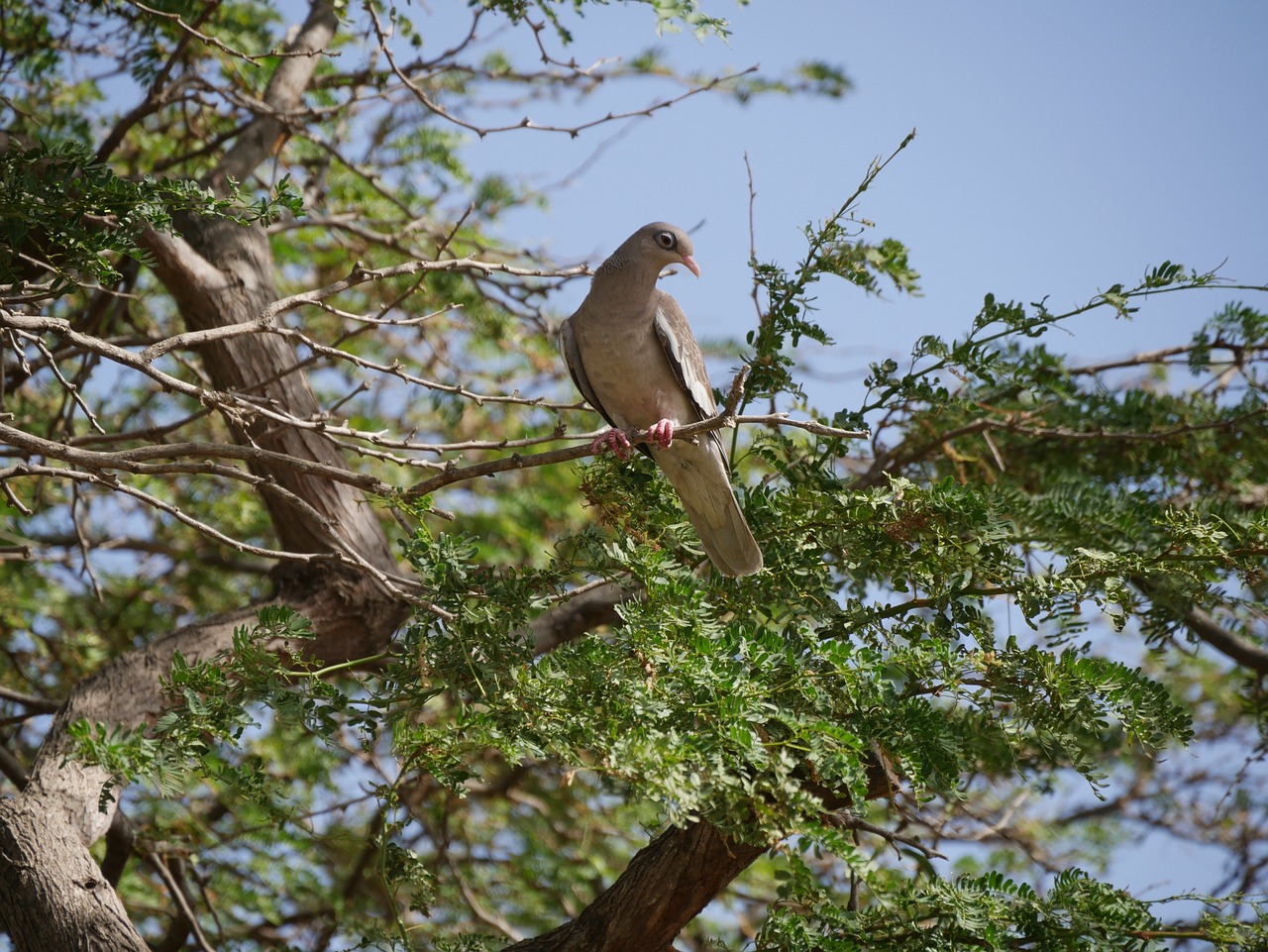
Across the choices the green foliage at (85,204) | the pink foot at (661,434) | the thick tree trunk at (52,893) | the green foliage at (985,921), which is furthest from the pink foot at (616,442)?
the thick tree trunk at (52,893)

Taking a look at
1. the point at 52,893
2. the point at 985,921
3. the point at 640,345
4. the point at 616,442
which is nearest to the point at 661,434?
the point at 616,442

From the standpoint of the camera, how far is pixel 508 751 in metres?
2.30

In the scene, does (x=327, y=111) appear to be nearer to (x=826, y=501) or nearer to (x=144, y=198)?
(x=144, y=198)

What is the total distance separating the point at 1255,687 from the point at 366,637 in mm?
3238

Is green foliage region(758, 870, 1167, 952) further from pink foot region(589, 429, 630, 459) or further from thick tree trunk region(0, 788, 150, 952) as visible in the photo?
thick tree trunk region(0, 788, 150, 952)

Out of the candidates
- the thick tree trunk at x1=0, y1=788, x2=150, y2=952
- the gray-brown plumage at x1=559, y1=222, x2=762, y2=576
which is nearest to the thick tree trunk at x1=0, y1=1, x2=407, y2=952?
the thick tree trunk at x1=0, y1=788, x2=150, y2=952

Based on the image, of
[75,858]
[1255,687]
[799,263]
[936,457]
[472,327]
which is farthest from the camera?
[472,327]

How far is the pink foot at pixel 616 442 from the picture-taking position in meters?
3.18

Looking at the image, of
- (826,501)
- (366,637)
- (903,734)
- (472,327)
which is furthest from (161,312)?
(903,734)

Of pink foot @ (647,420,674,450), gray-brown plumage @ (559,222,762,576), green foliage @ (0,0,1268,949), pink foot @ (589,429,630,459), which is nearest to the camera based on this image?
green foliage @ (0,0,1268,949)

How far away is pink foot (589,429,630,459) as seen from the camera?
10.4 ft

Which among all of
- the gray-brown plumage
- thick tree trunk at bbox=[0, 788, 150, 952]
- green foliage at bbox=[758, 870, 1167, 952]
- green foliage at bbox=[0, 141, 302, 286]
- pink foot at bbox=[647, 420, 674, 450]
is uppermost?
the gray-brown plumage

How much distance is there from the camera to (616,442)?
3307 millimetres

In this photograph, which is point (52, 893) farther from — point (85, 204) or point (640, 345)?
point (640, 345)
